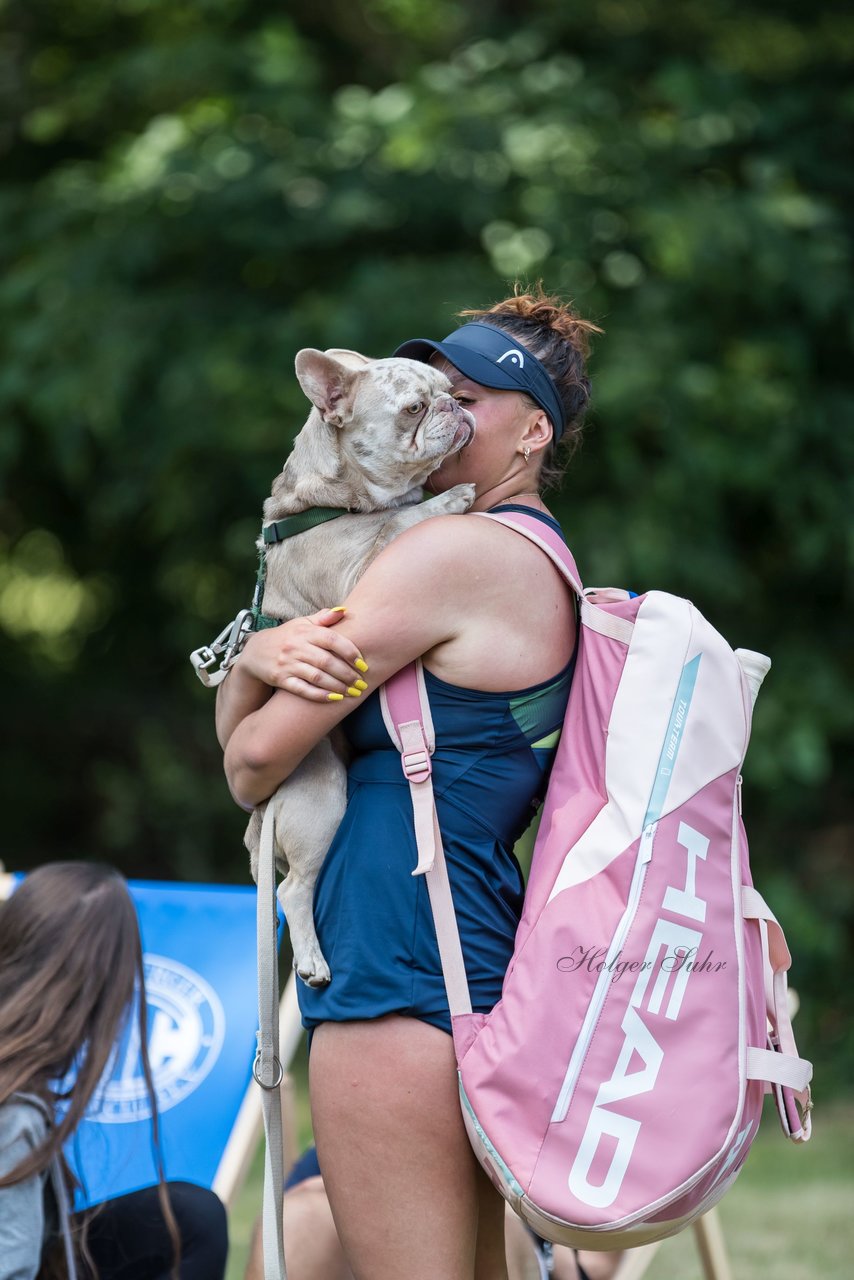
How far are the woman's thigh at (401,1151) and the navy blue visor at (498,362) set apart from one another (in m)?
1.02

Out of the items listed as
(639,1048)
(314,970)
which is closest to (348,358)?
(314,970)

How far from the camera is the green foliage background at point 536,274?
597 cm

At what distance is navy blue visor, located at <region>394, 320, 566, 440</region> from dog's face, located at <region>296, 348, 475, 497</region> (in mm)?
75

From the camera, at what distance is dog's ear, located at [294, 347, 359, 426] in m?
2.40

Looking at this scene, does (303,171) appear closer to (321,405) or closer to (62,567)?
(62,567)

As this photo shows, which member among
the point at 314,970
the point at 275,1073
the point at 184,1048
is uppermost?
the point at 314,970

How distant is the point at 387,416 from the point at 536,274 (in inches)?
150

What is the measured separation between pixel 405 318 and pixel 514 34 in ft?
6.40

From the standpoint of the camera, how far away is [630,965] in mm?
1836

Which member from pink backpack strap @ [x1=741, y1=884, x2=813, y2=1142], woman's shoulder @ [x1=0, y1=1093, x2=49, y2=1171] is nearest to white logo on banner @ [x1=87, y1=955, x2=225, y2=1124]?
woman's shoulder @ [x1=0, y1=1093, x2=49, y2=1171]

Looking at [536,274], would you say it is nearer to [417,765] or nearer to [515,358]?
[515,358]

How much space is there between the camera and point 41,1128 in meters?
2.36

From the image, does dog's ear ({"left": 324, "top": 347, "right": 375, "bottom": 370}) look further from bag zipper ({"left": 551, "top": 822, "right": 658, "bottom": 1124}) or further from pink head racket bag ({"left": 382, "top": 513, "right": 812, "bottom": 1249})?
bag zipper ({"left": 551, "top": 822, "right": 658, "bottom": 1124})

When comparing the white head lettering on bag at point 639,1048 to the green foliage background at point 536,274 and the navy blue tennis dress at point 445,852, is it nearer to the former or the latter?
the navy blue tennis dress at point 445,852
